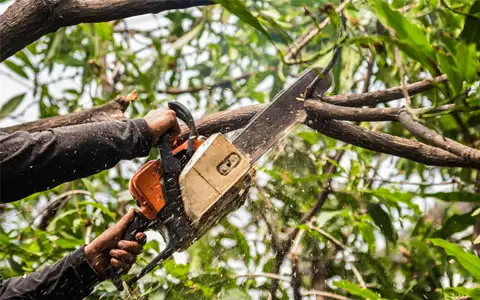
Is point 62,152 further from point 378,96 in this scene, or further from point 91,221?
point 91,221

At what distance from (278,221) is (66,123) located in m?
0.98

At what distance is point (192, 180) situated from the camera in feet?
6.44

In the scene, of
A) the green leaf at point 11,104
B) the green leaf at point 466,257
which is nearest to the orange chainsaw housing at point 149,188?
the green leaf at point 466,257

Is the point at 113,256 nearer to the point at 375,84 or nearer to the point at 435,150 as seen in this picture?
the point at 435,150

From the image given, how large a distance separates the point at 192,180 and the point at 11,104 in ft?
4.65

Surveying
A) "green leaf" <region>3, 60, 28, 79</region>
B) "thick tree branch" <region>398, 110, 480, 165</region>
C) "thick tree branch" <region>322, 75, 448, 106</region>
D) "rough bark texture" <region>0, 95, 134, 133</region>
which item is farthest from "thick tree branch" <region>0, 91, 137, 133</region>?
"thick tree branch" <region>398, 110, 480, 165</region>

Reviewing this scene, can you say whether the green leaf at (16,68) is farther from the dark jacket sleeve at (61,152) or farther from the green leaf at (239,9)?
the green leaf at (239,9)

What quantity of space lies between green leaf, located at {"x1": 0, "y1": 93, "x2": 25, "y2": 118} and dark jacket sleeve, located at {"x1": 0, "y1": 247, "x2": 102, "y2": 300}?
106 cm

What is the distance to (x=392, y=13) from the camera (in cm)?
153

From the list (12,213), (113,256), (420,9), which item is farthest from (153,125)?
(12,213)

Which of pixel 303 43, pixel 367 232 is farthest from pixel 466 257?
pixel 303 43

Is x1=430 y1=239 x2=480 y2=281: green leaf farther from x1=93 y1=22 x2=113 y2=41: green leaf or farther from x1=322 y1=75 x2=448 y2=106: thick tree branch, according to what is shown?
x1=93 y1=22 x2=113 y2=41: green leaf

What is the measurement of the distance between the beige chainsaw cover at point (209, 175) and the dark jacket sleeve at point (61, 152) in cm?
14

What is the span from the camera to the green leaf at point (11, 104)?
121 inches
